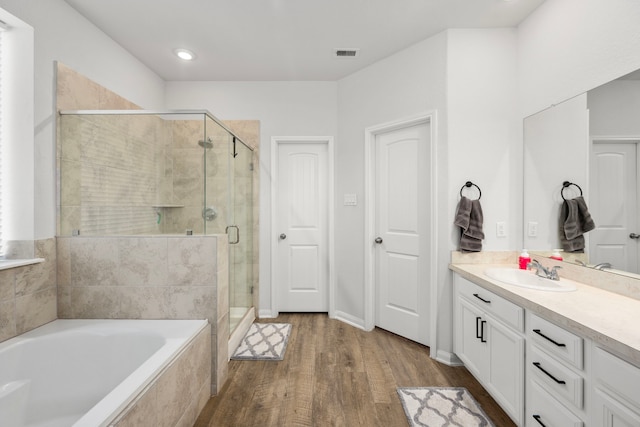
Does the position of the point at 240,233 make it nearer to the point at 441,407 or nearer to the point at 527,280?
the point at 441,407

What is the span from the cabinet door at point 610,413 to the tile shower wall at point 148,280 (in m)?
1.94

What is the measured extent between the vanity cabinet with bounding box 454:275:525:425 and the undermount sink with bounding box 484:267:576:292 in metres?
0.14

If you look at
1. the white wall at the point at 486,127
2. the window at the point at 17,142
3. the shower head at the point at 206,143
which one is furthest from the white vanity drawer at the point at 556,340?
the window at the point at 17,142

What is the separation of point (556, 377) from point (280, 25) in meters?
2.76

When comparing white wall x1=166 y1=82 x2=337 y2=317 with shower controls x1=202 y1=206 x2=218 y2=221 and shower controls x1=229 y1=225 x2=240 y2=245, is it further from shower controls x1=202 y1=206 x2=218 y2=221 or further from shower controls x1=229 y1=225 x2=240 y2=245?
shower controls x1=202 y1=206 x2=218 y2=221

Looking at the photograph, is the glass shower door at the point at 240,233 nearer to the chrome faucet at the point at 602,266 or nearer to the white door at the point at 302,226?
the white door at the point at 302,226

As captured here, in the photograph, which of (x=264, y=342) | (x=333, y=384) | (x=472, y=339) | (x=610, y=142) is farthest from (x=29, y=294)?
(x=610, y=142)

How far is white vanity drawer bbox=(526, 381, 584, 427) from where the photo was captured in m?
1.20

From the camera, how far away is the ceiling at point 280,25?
2.04 m

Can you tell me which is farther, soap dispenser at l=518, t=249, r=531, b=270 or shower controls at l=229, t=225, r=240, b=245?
shower controls at l=229, t=225, r=240, b=245

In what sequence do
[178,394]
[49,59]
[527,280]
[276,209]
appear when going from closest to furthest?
[178,394] < [49,59] < [527,280] < [276,209]

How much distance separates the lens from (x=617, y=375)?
99 cm

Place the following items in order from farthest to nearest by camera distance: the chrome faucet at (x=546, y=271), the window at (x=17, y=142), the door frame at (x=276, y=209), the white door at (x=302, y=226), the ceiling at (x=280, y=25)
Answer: the white door at (x=302, y=226) < the door frame at (x=276, y=209) < the ceiling at (x=280, y=25) < the chrome faucet at (x=546, y=271) < the window at (x=17, y=142)

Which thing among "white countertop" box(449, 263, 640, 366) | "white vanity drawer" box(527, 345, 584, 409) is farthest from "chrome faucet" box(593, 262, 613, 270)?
"white vanity drawer" box(527, 345, 584, 409)
